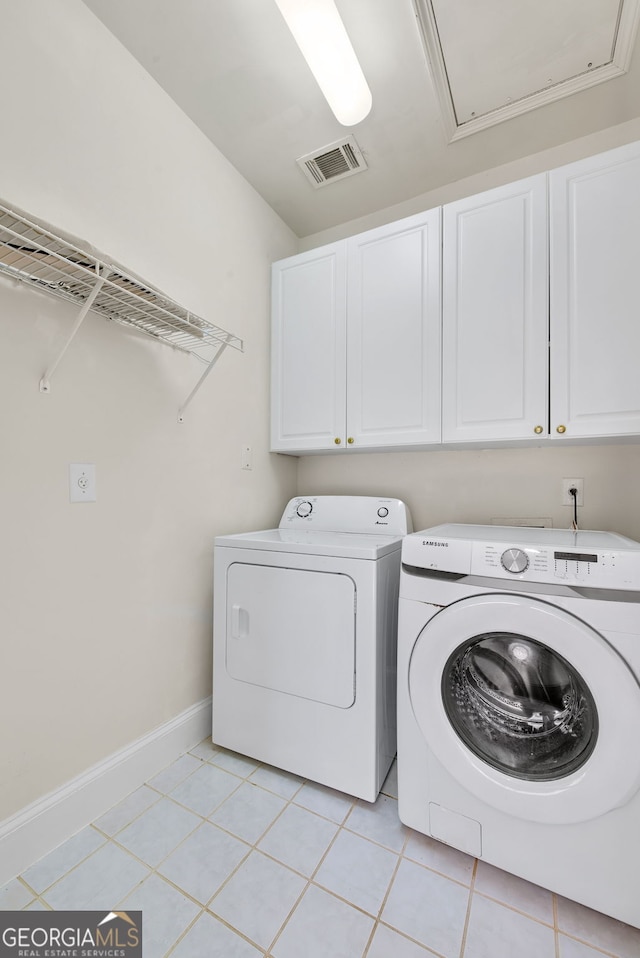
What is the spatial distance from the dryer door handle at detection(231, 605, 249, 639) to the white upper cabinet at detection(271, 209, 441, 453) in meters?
0.85

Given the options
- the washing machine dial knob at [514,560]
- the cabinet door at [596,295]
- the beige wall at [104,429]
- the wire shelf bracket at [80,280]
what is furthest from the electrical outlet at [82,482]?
the cabinet door at [596,295]

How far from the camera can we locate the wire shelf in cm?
95

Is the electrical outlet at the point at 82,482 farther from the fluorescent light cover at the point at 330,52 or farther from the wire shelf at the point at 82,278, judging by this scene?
the fluorescent light cover at the point at 330,52

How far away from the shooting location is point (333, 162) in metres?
1.88

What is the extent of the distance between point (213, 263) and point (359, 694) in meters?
1.80

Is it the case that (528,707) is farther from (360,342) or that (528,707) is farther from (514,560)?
(360,342)

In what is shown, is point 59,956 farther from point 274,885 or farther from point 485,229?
point 485,229

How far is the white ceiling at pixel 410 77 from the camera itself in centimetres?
130

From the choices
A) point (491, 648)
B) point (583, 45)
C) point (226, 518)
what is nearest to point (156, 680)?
point (226, 518)

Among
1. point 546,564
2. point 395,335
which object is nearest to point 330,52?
point 395,335

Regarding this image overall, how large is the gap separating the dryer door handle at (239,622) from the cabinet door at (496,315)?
107 centimetres

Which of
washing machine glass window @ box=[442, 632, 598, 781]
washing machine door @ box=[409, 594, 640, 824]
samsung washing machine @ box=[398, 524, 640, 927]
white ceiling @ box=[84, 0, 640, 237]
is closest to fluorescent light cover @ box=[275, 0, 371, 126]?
white ceiling @ box=[84, 0, 640, 237]

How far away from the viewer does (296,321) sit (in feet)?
6.81

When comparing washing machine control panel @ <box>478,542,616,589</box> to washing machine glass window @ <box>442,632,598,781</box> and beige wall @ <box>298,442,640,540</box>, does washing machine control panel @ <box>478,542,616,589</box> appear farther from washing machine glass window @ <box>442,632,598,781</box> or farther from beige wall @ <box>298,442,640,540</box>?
beige wall @ <box>298,442,640,540</box>
